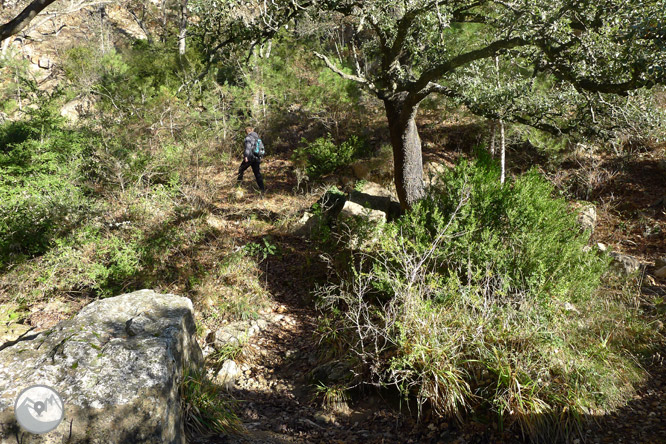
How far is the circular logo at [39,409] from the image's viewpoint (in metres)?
2.49

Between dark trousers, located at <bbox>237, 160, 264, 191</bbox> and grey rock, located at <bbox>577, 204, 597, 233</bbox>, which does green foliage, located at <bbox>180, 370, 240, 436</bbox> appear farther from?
grey rock, located at <bbox>577, 204, 597, 233</bbox>

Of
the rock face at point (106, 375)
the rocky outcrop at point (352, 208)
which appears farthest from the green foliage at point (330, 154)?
the rock face at point (106, 375)

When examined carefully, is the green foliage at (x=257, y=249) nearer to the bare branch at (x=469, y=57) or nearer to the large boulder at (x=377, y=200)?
the large boulder at (x=377, y=200)

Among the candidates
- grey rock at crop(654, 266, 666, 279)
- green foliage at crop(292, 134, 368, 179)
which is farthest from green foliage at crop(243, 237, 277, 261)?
grey rock at crop(654, 266, 666, 279)

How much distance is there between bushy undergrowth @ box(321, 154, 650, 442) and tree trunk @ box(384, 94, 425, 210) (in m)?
1.22

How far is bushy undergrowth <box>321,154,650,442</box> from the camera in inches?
143

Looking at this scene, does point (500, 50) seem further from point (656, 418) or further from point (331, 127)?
point (331, 127)

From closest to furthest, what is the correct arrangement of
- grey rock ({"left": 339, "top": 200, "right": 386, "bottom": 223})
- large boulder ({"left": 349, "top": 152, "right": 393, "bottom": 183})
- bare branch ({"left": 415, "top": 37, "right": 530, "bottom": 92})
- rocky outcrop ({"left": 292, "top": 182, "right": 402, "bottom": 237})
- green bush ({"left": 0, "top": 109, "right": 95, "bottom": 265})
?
bare branch ({"left": 415, "top": 37, "right": 530, "bottom": 92}) < green bush ({"left": 0, "top": 109, "right": 95, "bottom": 265}) < grey rock ({"left": 339, "top": 200, "right": 386, "bottom": 223}) < rocky outcrop ({"left": 292, "top": 182, "right": 402, "bottom": 237}) < large boulder ({"left": 349, "top": 152, "right": 393, "bottom": 183})

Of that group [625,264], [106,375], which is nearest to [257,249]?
[106,375]

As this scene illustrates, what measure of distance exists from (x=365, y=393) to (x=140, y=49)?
1593 centimetres

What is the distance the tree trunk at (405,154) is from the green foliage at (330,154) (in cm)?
346

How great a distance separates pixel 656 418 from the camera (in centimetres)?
361

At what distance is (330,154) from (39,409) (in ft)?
28.0

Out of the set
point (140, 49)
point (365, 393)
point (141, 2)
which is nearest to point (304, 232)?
point (365, 393)
